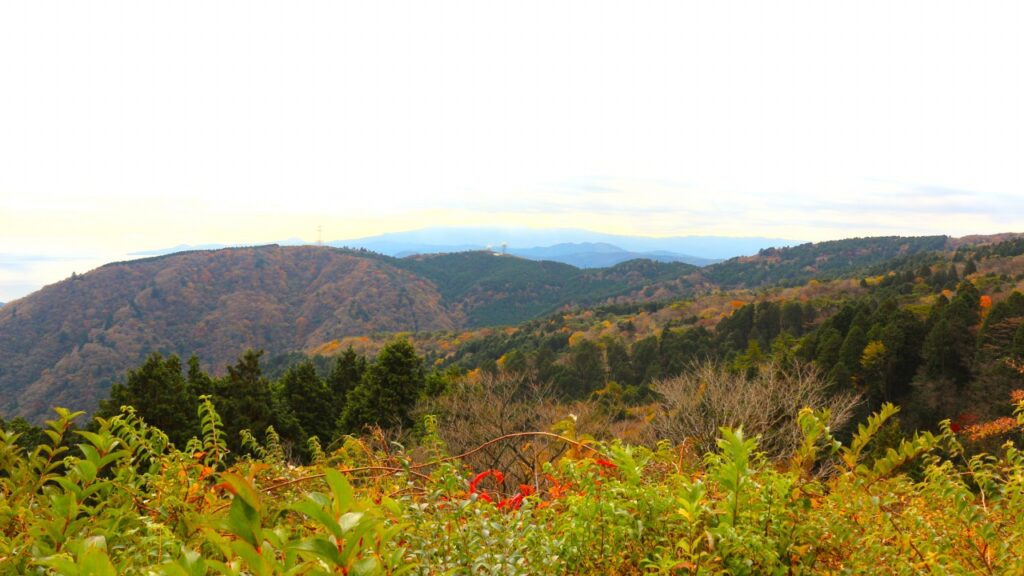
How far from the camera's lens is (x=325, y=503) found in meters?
0.93

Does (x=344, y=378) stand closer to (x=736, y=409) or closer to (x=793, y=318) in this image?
(x=736, y=409)

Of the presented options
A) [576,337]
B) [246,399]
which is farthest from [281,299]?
[246,399]

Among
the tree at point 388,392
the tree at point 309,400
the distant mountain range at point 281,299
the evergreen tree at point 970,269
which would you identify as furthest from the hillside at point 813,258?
the tree at point 388,392

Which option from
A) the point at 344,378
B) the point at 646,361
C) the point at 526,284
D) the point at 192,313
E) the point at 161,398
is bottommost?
the point at 192,313

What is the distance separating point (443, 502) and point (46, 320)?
542 ft

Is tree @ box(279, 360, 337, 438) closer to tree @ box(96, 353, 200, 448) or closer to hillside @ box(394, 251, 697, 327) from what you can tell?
tree @ box(96, 353, 200, 448)

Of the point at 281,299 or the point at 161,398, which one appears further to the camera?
the point at 281,299

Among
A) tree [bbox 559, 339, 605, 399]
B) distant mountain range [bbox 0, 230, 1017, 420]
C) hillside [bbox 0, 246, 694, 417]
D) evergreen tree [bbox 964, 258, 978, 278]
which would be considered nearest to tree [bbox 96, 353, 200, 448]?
tree [bbox 559, 339, 605, 399]

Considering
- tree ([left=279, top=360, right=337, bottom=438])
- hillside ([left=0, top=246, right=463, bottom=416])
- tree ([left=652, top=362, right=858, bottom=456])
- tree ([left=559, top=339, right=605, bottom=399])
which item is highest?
tree ([left=652, top=362, right=858, bottom=456])

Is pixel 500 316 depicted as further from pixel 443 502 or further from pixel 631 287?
pixel 443 502

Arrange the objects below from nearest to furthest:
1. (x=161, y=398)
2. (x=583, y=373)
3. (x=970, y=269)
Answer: (x=161, y=398) → (x=583, y=373) → (x=970, y=269)

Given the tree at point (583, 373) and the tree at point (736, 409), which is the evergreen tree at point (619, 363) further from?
the tree at point (736, 409)

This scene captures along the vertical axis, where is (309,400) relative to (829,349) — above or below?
below

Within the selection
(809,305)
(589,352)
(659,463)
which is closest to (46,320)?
(589,352)
